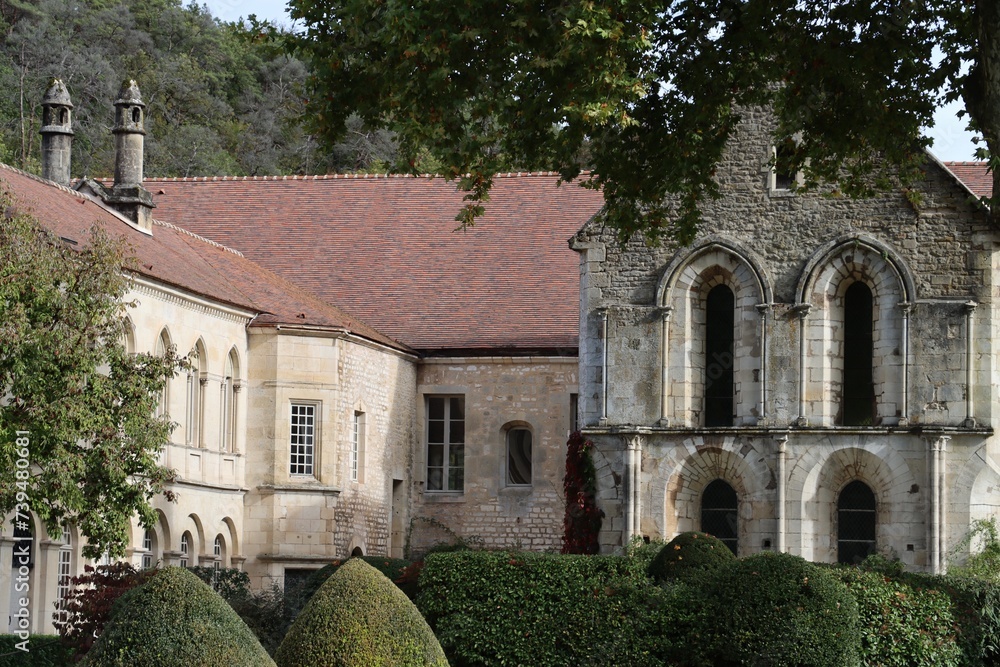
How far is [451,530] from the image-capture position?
3588 centimetres

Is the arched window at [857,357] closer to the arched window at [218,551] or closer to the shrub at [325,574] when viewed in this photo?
the shrub at [325,574]

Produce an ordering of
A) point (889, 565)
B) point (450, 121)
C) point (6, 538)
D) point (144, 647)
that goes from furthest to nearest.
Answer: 1. point (6, 538)
2. point (889, 565)
3. point (450, 121)
4. point (144, 647)

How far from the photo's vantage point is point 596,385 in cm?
2934

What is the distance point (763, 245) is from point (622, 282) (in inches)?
96.3

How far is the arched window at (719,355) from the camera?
29.6 m

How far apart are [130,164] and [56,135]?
2.15m

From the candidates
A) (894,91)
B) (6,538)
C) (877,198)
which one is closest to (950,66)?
(894,91)

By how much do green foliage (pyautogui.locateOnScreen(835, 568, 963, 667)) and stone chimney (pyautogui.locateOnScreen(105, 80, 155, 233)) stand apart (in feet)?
57.3

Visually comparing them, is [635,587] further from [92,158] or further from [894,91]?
[92,158]

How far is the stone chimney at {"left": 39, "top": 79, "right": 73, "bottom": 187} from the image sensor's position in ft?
112

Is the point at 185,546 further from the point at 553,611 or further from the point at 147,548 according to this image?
the point at 553,611

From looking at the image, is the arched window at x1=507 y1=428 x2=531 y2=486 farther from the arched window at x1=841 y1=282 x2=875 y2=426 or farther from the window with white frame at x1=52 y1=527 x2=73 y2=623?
the window with white frame at x1=52 y1=527 x2=73 y2=623

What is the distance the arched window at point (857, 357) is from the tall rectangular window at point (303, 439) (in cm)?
1021

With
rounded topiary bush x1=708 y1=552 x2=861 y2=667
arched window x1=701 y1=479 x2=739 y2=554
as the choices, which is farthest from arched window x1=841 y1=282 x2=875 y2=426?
rounded topiary bush x1=708 y1=552 x2=861 y2=667
